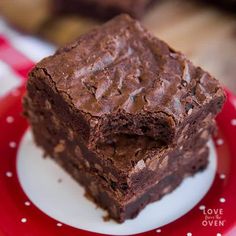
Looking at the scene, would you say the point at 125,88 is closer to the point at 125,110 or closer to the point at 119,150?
the point at 125,110

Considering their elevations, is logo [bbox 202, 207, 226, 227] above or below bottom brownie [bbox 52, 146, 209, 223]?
below

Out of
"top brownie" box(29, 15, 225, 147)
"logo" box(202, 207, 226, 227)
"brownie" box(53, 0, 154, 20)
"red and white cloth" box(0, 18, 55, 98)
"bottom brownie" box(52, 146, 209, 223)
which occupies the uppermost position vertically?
"brownie" box(53, 0, 154, 20)

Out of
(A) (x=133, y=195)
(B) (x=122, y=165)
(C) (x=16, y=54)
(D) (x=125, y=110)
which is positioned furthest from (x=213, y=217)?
(C) (x=16, y=54)

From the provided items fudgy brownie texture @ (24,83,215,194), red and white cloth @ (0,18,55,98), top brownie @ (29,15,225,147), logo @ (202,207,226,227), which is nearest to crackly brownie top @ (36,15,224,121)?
top brownie @ (29,15,225,147)

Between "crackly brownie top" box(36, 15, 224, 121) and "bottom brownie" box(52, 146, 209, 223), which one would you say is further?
"bottom brownie" box(52, 146, 209, 223)

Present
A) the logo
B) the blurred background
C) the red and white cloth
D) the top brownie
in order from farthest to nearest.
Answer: the blurred background, the red and white cloth, the logo, the top brownie

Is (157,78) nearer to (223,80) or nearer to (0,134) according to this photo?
(0,134)

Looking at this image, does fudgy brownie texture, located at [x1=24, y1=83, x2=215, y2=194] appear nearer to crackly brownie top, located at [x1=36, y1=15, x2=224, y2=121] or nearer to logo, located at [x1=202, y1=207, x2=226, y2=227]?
crackly brownie top, located at [x1=36, y1=15, x2=224, y2=121]

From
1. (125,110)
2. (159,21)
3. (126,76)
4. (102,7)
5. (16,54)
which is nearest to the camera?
(125,110)

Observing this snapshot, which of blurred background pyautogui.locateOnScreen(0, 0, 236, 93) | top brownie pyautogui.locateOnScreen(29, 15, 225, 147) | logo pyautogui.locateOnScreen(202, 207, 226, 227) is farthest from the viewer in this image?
blurred background pyautogui.locateOnScreen(0, 0, 236, 93)
